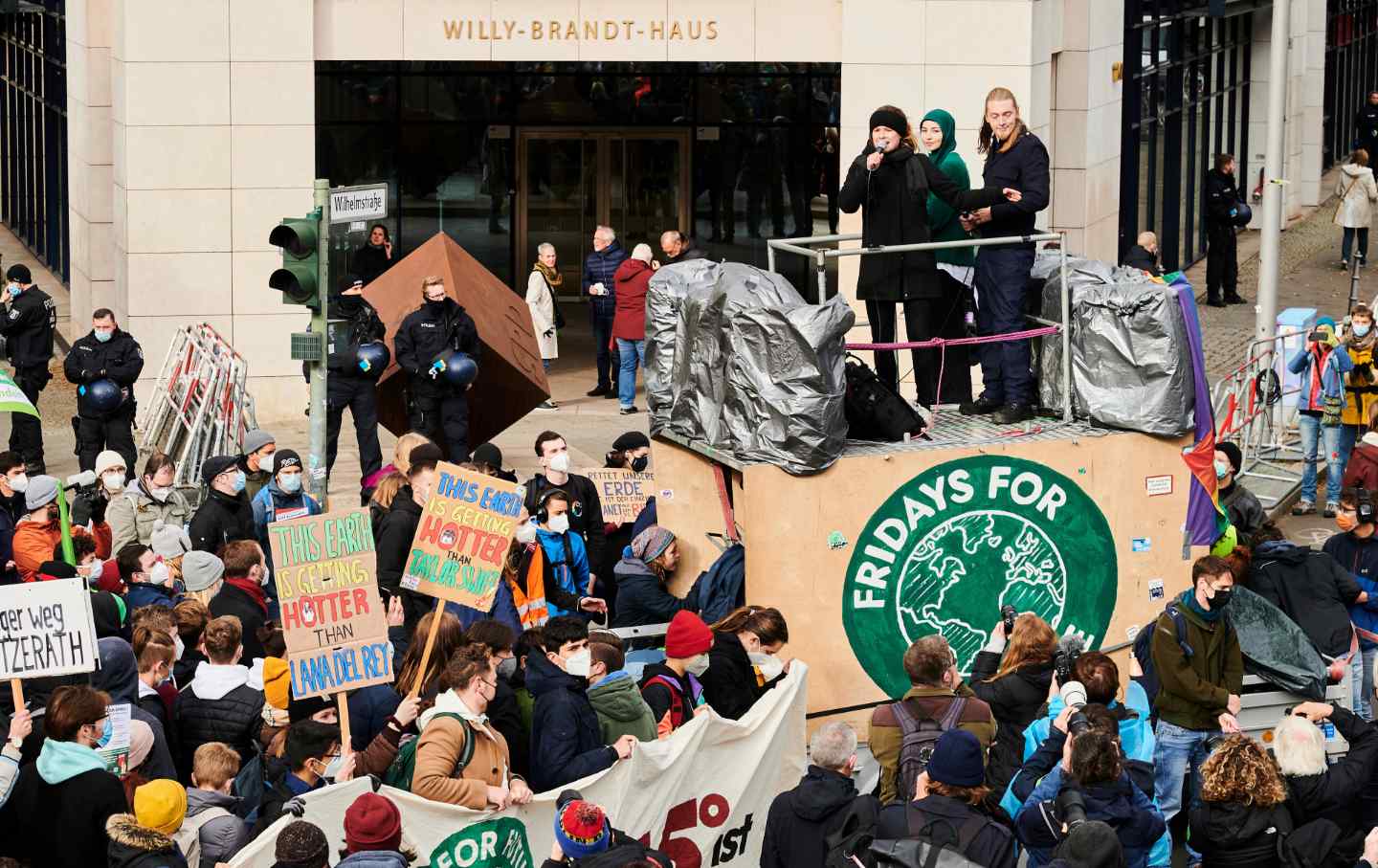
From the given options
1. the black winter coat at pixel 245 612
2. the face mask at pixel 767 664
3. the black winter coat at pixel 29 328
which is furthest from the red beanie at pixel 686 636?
the black winter coat at pixel 29 328

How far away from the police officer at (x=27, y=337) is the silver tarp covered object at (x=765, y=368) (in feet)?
27.7

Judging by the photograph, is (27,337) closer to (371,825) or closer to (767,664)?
(767,664)

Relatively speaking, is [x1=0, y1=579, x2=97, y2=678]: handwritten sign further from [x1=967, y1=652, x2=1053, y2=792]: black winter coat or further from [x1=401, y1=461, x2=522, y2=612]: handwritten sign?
[x1=967, y1=652, x2=1053, y2=792]: black winter coat

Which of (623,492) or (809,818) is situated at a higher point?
(623,492)

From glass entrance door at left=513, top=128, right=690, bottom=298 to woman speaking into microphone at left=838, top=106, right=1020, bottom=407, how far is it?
15.0m

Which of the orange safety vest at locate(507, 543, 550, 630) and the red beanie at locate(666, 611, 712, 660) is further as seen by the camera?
the orange safety vest at locate(507, 543, 550, 630)

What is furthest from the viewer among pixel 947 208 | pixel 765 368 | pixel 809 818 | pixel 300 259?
pixel 947 208

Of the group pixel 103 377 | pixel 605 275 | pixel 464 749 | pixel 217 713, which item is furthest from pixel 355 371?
pixel 464 749

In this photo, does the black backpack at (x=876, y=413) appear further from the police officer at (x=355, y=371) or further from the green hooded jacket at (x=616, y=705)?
the police officer at (x=355, y=371)

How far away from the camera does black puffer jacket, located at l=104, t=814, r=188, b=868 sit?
303 inches

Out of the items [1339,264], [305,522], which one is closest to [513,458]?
[305,522]

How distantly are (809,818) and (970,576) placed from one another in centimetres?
365

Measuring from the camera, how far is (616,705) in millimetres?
9523

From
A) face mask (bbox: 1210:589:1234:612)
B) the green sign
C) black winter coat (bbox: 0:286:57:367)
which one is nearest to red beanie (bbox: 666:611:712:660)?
the green sign
